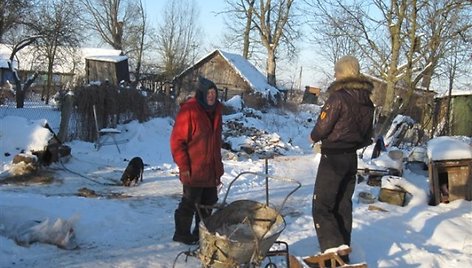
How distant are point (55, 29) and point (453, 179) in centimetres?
2585

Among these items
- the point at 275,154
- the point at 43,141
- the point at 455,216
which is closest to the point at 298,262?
the point at 455,216

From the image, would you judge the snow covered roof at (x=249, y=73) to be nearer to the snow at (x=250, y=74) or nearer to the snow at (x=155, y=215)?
the snow at (x=250, y=74)

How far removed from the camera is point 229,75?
41594 mm

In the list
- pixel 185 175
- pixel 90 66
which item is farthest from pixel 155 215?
pixel 90 66

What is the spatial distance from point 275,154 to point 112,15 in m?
41.8

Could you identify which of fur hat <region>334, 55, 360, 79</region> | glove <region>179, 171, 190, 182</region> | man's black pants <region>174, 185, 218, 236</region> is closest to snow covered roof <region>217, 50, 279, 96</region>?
man's black pants <region>174, 185, 218, 236</region>

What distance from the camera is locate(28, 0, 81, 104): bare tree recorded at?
1098 inches

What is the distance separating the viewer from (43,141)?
33.9 feet

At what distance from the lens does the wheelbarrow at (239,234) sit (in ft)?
12.5

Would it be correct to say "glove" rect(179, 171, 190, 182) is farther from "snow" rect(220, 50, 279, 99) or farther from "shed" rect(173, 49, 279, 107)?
"shed" rect(173, 49, 279, 107)

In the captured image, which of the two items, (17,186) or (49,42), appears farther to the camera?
(49,42)

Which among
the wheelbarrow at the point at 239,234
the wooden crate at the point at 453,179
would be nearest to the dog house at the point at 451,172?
the wooden crate at the point at 453,179

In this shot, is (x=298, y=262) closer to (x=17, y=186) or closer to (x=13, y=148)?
(x=17, y=186)

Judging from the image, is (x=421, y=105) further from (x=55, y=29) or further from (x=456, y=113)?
(x=55, y=29)
